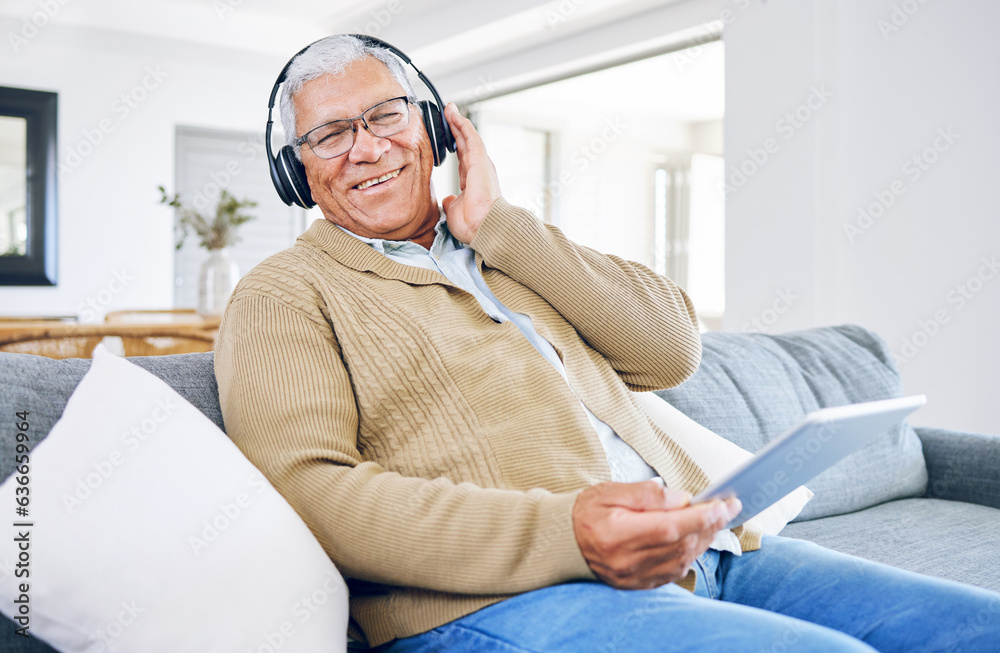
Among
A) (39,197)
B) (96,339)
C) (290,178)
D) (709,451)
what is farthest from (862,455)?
(39,197)

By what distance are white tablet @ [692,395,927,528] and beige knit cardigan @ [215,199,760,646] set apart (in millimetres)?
173

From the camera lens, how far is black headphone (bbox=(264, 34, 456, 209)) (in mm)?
1267

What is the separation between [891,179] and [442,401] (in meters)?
2.67

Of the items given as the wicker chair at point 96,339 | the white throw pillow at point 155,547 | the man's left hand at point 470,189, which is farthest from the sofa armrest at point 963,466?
the wicker chair at point 96,339

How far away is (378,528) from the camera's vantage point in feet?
2.73

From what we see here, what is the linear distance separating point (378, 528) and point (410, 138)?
684 mm

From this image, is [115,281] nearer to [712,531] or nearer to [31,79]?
[31,79]

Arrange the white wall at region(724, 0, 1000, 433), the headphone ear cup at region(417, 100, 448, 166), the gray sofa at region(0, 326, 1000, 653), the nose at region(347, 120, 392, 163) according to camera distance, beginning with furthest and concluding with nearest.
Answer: the white wall at region(724, 0, 1000, 433), the gray sofa at region(0, 326, 1000, 653), the headphone ear cup at region(417, 100, 448, 166), the nose at region(347, 120, 392, 163)

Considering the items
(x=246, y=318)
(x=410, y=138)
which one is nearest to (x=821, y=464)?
(x=246, y=318)

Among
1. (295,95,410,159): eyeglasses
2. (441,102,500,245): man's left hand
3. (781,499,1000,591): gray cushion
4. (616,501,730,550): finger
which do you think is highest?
(295,95,410,159): eyeglasses

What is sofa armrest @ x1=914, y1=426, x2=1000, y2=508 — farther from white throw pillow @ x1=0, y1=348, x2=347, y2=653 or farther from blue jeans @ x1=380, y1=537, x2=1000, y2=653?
white throw pillow @ x1=0, y1=348, x2=347, y2=653

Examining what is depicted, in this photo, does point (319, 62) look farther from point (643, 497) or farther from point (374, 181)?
point (643, 497)

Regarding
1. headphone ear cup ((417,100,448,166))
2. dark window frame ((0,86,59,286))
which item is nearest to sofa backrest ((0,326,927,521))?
headphone ear cup ((417,100,448,166))

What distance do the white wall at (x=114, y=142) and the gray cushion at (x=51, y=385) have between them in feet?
14.6
